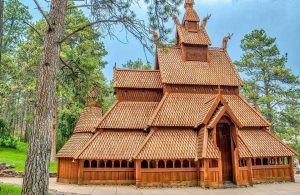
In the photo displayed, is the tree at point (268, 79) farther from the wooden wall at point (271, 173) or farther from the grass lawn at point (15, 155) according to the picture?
the grass lawn at point (15, 155)

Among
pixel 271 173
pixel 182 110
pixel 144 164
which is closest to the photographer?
pixel 144 164

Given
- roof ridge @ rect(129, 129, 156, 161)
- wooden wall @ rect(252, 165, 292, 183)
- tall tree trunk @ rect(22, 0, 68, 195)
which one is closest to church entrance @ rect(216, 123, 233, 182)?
wooden wall @ rect(252, 165, 292, 183)

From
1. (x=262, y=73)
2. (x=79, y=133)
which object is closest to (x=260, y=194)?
(x=79, y=133)

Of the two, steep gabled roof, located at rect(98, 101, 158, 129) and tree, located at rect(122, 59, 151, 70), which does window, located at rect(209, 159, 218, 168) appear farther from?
tree, located at rect(122, 59, 151, 70)

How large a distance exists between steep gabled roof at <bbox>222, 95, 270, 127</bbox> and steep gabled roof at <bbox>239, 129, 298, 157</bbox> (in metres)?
0.69

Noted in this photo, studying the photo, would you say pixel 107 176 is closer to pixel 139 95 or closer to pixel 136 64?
pixel 139 95

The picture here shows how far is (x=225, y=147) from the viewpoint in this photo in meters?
20.6

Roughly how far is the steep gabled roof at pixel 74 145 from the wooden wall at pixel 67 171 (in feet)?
1.86

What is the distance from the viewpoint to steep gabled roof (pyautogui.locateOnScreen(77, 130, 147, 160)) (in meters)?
19.6

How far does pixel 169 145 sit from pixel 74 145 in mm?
7235

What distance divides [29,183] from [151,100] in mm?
17936

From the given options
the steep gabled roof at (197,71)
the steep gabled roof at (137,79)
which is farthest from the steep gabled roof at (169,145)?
the steep gabled roof at (137,79)

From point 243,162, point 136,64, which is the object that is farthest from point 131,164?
point 136,64

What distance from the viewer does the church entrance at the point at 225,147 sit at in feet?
66.8
